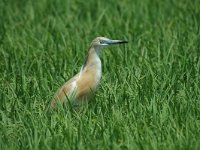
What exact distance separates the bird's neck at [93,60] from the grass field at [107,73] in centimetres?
22

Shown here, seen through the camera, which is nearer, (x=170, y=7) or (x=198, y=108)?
(x=198, y=108)

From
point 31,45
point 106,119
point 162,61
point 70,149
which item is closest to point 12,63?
point 31,45

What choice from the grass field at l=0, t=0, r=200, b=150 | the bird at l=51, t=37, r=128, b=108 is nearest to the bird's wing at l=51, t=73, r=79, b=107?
the bird at l=51, t=37, r=128, b=108

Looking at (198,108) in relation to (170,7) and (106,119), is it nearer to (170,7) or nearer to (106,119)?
(106,119)

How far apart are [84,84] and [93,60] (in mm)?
242

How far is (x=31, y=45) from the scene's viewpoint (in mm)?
8555

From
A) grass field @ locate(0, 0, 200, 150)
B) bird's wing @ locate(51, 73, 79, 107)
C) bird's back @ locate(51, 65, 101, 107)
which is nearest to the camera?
grass field @ locate(0, 0, 200, 150)

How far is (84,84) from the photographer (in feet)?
21.9

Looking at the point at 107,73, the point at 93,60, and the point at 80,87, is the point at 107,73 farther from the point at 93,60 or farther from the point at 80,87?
the point at 80,87

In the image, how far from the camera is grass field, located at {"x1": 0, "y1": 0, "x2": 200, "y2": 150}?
572 cm

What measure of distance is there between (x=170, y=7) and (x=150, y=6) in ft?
0.82

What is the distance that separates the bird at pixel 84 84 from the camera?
21.5 ft

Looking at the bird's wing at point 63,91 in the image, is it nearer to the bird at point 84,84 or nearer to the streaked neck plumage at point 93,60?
the bird at point 84,84

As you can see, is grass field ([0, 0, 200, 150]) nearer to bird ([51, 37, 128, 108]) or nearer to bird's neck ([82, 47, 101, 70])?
bird ([51, 37, 128, 108])
